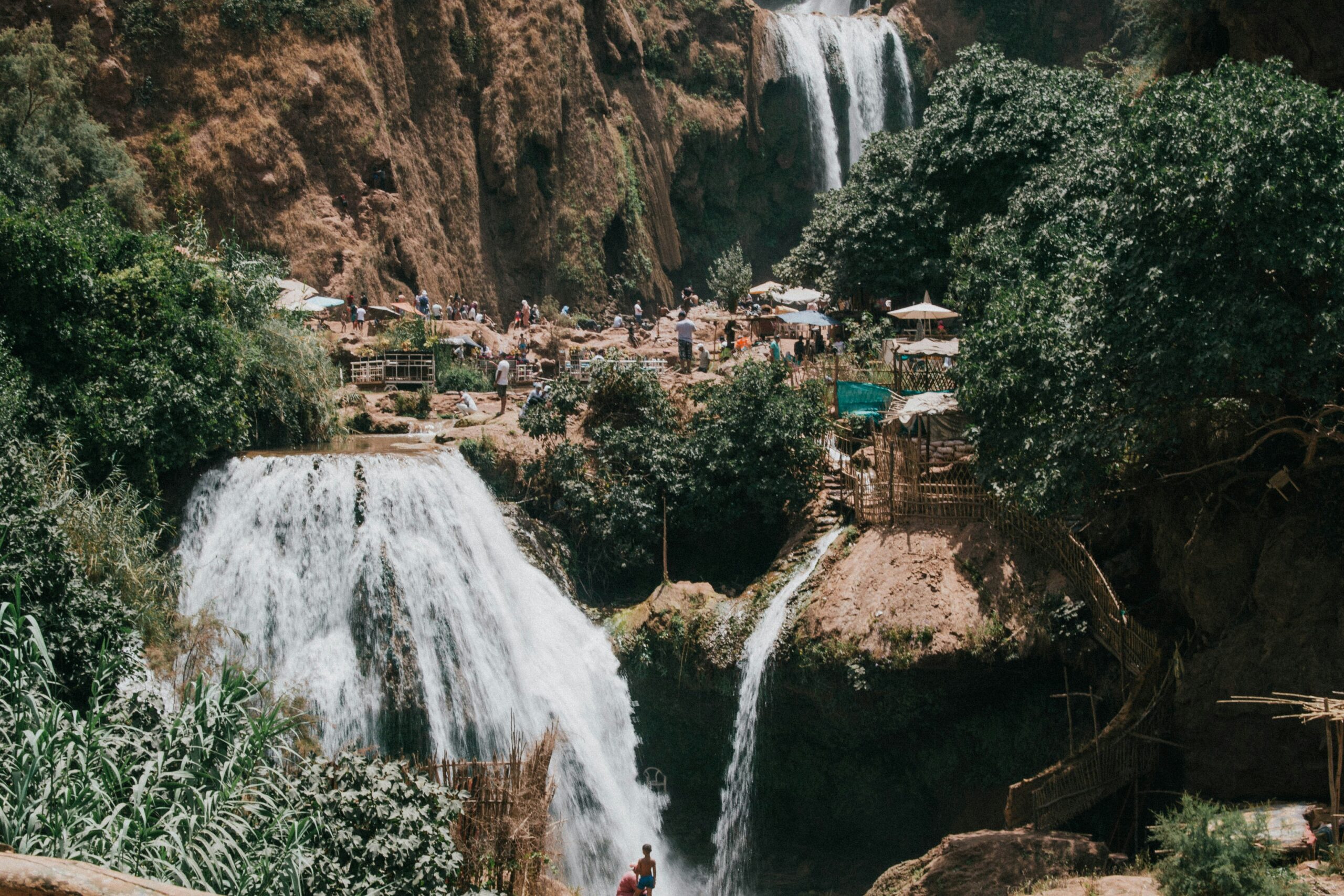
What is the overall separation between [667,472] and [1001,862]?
11.0 metres

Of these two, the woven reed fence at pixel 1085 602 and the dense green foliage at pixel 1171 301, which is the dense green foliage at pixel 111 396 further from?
the dense green foliage at pixel 1171 301

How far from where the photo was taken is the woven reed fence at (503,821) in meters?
13.3

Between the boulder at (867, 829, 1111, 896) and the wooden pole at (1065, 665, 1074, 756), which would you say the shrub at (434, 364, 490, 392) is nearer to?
the wooden pole at (1065, 665, 1074, 756)

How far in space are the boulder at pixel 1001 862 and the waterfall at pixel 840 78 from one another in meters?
38.6

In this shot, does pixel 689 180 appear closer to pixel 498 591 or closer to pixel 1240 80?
pixel 498 591

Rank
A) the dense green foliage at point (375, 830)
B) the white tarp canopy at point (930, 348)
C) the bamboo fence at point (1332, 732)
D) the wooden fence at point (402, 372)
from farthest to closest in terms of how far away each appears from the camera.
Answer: the wooden fence at point (402, 372), the white tarp canopy at point (930, 348), the bamboo fence at point (1332, 732), the dense green foliage at point (375, 830)

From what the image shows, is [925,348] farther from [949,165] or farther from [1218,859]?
[1218,859]

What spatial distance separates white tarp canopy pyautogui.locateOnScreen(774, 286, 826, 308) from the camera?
112 feet

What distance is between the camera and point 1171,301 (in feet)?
48.0

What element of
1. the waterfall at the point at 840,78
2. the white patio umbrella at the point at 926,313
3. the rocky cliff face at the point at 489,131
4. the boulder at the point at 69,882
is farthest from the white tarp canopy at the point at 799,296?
the boulder at the point at 69,882

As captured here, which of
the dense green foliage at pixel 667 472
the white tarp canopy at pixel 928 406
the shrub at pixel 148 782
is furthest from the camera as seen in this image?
the dense green foliage at pixel 667 472

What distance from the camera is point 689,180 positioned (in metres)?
49.4

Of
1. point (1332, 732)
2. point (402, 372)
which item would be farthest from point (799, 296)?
point (1332, 732)

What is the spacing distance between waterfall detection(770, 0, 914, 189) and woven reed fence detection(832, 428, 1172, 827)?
105 feet
